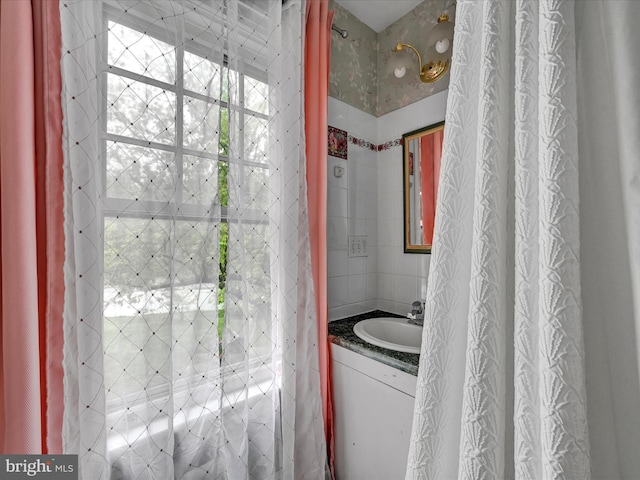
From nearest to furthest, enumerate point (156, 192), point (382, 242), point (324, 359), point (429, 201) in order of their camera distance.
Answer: point (156, 192)
point (324, 359)
point (429, 201)
point (382, 242)

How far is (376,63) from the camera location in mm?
1721

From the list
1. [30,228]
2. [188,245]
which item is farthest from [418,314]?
[30,228]

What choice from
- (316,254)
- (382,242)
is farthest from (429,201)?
(316,254)

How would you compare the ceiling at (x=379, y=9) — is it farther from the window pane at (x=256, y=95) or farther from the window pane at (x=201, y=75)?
the window pane at (x=201, y=75)

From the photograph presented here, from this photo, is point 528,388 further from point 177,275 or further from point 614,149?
point 177,275

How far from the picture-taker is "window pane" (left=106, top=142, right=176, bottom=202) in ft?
2.62

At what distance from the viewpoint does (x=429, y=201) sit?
1467mm

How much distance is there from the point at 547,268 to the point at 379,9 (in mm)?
1818

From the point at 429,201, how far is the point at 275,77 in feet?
3.13

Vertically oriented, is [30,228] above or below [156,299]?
above

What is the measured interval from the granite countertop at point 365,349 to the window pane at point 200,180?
0.79 meters

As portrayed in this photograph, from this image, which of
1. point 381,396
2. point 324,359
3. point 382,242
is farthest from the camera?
point 382,242

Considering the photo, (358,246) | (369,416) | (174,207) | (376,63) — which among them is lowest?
(369,416)

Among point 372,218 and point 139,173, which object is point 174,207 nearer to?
point 139,173
